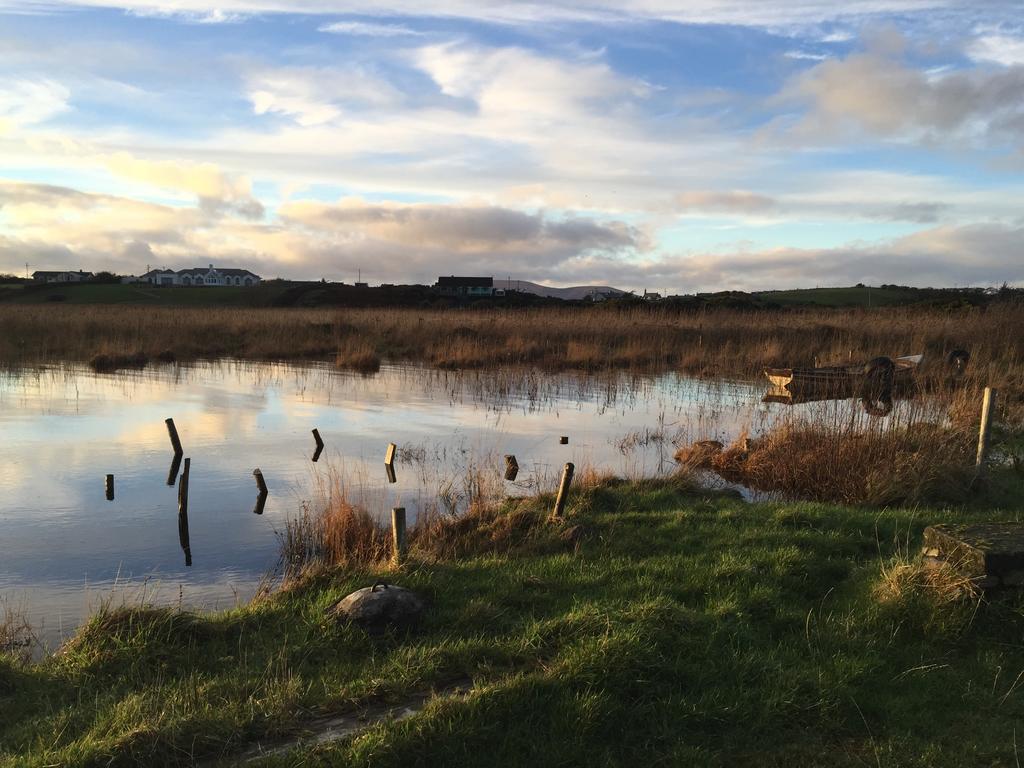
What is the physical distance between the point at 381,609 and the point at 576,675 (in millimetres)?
1628

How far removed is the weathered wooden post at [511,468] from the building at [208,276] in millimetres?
118607

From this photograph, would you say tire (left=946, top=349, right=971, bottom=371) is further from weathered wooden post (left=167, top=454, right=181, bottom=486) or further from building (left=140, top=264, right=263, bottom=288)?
building (left=140, top=264, right=263, bottom=288)

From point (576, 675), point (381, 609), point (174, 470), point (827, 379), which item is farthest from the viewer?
point (827, 379)

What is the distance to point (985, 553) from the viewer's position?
5457 millimetres

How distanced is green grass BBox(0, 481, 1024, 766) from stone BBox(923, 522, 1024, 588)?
0.19m

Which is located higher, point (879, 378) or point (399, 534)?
point (879, 378)

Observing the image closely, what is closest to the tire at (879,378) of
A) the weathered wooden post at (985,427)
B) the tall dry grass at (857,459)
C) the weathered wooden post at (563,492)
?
the tall dry grass at (857,459)

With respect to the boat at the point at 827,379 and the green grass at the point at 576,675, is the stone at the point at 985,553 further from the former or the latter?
the boat at the point at 827,379

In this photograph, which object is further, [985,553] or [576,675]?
[985,553]

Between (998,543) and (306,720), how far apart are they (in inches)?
202

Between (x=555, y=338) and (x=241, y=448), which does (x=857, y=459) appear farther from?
(x=555, y=338)

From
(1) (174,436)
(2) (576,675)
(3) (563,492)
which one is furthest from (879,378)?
(2) (576,675)

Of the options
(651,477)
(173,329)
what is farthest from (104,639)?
(173,329)

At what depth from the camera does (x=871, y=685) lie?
475 cm
